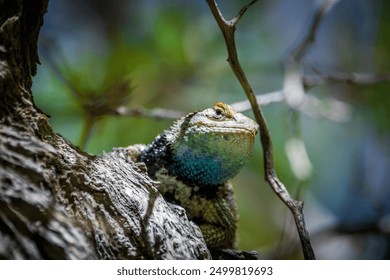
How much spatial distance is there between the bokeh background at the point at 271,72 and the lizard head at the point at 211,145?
3.24 feet

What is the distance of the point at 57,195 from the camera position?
1.04 meters

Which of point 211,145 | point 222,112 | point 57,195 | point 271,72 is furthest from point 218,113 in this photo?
point 271,72

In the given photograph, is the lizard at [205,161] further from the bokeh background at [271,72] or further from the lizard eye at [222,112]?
the bokeh background at [271,72]

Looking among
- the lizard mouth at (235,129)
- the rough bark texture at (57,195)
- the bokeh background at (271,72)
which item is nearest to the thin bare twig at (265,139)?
the lizard mouth at (235,129)

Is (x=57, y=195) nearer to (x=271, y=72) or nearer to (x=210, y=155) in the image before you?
(x=210, y=155)

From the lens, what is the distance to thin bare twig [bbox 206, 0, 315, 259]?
1.29m

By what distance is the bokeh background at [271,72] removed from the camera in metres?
2.62

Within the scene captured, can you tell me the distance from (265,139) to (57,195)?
0.70m

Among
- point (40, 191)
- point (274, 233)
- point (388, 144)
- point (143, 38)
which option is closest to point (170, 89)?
point (143, 38)

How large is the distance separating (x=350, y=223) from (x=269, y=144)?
1587mm

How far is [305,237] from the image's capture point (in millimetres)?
1296

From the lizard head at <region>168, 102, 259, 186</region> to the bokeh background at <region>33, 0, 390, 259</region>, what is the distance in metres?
0.99

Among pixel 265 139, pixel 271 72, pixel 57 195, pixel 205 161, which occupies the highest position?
pixel 271 72
